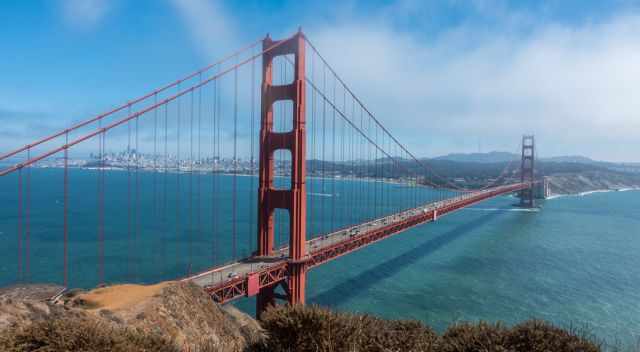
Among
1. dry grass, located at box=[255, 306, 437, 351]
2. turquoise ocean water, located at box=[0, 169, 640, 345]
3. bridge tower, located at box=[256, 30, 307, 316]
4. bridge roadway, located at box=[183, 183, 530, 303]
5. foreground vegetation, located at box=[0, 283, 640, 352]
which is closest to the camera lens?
foreground vegetation, located at box=[0, 283, 640, 352]

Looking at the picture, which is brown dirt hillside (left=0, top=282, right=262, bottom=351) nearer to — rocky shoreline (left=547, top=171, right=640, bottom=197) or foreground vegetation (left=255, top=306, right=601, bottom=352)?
foreground vegetation (left=255, top=306, right=601, bottom=352)

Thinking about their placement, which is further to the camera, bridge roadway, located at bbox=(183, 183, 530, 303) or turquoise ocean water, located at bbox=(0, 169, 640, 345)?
turquoise ocean water, located at bbox=(0, 169, 640, 345)

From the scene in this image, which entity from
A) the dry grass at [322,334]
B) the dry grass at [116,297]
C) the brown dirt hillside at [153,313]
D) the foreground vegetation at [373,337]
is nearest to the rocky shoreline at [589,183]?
the brown dirt hillside at [153,313]

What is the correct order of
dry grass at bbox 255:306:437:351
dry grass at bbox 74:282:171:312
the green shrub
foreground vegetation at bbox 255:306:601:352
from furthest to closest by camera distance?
1. dry grass at bbox 74:282:171:312
2. dry grass at bbox 255:306:437:351
3. foreground vegetation at bbox 255:306:601:352
4. the green shrub

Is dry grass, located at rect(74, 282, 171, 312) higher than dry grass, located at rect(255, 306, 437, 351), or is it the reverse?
dry grass, located at rect(255, 306, 437, 351)

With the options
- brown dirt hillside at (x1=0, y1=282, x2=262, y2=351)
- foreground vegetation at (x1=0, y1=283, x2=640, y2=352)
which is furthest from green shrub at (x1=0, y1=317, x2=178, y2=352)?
brown dirt hillside at (x1=0, y1=282, x2=262, y2=351)

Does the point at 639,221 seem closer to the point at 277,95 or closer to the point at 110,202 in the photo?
the point at 277,95

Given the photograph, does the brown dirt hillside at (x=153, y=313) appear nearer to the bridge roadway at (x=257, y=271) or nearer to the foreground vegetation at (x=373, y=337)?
the foreground vegetation at (x=373, y=337)
